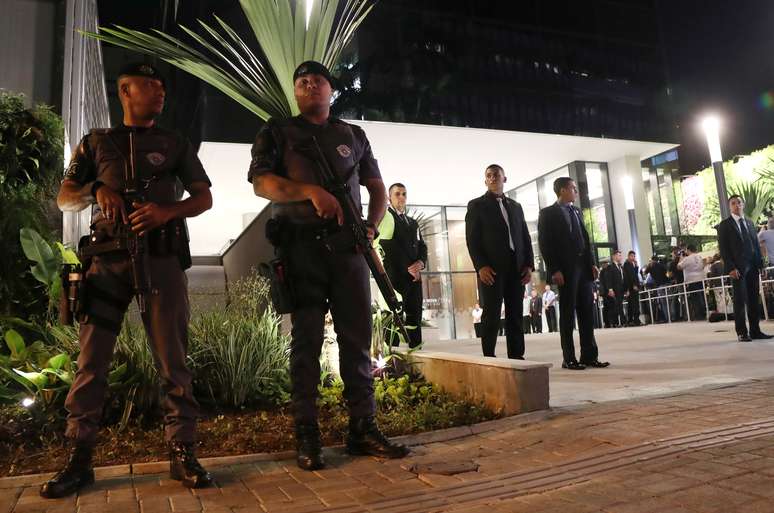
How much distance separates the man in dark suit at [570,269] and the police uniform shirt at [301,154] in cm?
283

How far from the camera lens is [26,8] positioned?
18.6 ft

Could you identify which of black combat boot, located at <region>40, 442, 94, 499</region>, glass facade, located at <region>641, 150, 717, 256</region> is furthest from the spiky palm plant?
glass facade, located at <region>641, 150, 717, 256</region>

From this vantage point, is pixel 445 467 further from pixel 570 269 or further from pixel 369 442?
pixel 570 269

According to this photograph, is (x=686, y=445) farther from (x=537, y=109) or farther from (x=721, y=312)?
(x=537, y=109)

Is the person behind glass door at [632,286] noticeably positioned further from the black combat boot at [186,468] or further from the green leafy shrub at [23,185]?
the black combat boot at [186,468]

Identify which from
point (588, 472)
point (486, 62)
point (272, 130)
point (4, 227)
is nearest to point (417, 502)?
point (588, 472)

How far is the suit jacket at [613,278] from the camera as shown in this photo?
12.7 meters

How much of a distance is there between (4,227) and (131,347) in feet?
4.96

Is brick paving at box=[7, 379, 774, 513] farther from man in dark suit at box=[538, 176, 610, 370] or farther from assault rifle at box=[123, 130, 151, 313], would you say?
man in dark suit at box=[538, 176, 610, 370]

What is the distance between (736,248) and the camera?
6.52 meters

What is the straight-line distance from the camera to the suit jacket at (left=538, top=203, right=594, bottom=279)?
525 centimetres

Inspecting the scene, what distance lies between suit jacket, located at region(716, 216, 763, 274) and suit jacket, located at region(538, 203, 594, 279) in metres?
2.25

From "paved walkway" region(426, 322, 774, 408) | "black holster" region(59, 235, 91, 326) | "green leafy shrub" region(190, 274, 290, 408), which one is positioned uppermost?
"black holster" region(59, 235, 91, 326)

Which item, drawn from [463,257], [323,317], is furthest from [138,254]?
[463,257]
